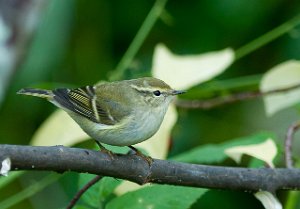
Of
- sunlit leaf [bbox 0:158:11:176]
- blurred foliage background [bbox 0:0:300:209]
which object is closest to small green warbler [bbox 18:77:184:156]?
sunlit leaf [bbox 0:158:11:176]

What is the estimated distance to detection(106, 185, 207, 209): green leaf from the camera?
6.66ft

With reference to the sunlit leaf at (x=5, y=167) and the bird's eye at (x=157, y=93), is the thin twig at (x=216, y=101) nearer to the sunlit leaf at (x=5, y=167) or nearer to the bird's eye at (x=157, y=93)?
the bird's eye at (x=157, y=93)

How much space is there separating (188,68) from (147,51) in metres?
1.49

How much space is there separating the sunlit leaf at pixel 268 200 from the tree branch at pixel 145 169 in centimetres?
2

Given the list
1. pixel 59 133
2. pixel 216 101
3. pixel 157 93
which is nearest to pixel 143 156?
pixel 157 93

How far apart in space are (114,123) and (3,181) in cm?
44

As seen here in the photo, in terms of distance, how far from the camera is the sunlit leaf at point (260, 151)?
2318mm

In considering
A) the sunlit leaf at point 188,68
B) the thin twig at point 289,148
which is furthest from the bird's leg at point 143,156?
the sunlit leaf at point 188,68

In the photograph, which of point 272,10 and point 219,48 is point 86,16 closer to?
point 219,48

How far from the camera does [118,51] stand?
4438 millimetres

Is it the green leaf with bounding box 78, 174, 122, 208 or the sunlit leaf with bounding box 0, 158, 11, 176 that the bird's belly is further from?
the sunlit leaf with bounding box 0, 158, 11, 176

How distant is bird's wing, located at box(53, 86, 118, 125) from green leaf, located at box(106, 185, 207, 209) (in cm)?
51

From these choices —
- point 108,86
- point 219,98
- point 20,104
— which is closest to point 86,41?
point 20,104

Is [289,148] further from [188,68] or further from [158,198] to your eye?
[188,68]
